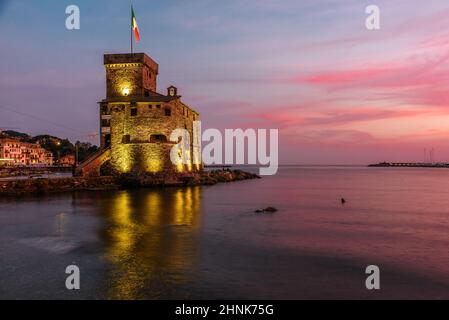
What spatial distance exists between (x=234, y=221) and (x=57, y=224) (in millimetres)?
11884

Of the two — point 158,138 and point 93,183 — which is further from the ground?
point 158,138

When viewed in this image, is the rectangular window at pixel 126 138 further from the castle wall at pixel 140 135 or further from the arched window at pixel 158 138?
the arched window at pixel 158 138

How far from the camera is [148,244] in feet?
59.7

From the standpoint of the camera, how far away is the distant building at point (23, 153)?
113062mm

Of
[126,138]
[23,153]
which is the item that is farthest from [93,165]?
[23,153]

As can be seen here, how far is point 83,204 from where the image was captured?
32.9 metres

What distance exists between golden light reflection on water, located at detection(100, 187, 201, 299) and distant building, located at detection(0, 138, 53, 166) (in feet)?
292

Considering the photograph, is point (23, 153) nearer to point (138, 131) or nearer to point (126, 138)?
point (126, 138)

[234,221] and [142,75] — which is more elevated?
[142,75]

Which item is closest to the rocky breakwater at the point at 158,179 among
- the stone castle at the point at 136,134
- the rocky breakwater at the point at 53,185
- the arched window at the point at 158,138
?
the stone castle at the point at 136,134

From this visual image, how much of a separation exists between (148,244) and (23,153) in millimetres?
120823

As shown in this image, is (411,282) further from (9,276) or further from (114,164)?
(114,164)

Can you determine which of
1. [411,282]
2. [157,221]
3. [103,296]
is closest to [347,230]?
[411,282]
